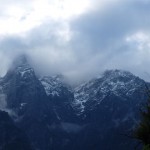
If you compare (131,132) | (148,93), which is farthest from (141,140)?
(148,93)

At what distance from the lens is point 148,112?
1324 inches

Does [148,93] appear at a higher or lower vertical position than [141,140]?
higher

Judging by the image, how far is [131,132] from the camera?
34.7 meters

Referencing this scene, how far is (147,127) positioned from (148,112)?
0.93m

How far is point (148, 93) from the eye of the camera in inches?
1309

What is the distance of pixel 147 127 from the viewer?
109ft

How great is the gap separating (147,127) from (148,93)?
2071mm

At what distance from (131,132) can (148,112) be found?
1.92 metres

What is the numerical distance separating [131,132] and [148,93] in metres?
3.00

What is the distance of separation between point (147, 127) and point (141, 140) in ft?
3.69

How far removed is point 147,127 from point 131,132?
1.59 meters

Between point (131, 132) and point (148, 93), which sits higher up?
point (148, 93)

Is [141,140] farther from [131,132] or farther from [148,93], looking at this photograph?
[148,93]
